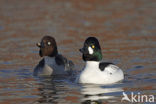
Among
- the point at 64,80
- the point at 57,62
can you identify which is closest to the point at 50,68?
the point at 57,62

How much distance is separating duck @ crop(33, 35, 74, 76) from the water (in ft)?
2.02

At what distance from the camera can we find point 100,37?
23.3 meters

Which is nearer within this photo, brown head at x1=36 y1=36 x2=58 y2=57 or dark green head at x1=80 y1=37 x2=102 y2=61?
dark green head at x1=80 y1=37 x2=102 y2=61

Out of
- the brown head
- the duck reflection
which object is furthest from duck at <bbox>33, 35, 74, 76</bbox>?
the duck reflection

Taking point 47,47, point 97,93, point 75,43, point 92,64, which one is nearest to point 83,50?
point 92,64

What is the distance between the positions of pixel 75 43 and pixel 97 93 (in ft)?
29.0

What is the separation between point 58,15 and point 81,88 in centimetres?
1561

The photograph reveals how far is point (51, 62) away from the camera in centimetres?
1798

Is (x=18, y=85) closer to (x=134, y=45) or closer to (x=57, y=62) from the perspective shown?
(x=57, y=62)

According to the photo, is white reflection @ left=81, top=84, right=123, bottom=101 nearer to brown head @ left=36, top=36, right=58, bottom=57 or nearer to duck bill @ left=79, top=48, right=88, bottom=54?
duck bill @ left=79, top=48, right=88, bottom=54

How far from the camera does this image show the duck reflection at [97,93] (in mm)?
12766

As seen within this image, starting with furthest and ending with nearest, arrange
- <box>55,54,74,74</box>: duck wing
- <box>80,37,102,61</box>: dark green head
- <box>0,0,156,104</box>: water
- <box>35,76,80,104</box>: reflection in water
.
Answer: <box>55,54,74,74</box>: duck wing, <box>80,37,102,61</box>: dark green head, <box>0,0,156,104</box>: water, <box>35,76,80,104</box>: reflection in water

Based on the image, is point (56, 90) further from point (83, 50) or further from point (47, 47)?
point (47, 47)

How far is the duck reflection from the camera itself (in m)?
12.8
